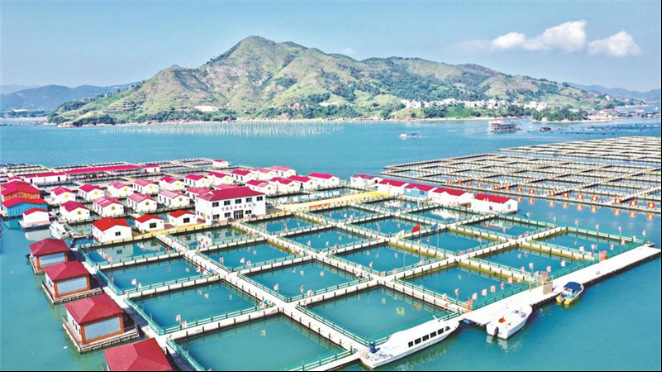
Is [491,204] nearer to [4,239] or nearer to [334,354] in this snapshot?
[334,354]

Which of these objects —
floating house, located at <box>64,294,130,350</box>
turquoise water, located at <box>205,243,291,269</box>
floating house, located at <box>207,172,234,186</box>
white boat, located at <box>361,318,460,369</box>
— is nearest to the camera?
white boat, located at <box>361,318,460,369</box>

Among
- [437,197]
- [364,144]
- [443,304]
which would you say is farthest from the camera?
[364,144]

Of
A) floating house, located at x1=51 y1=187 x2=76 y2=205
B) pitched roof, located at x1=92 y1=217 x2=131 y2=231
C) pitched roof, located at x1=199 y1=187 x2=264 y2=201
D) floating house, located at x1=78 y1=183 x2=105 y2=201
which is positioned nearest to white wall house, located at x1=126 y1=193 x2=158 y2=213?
floating house, located at x1=78 y1=183 x2=105 y2=201

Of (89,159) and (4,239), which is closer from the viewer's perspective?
(4,239)

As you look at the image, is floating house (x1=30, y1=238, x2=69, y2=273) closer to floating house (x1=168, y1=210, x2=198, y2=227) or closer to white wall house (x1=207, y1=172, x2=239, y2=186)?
floating house (x1=168, y1=210, x2=198, y2=227)

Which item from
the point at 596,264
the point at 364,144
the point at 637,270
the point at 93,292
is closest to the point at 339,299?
the point at 93,292

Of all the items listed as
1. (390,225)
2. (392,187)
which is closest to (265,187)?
(392,187)
